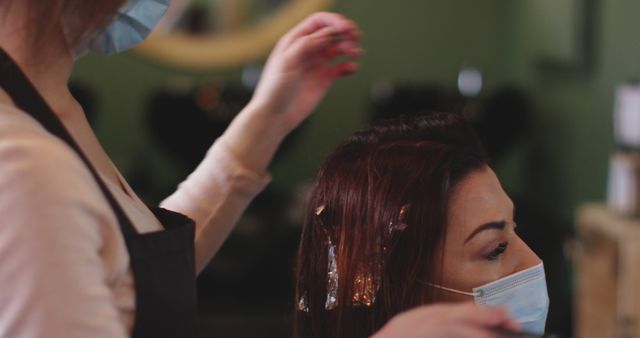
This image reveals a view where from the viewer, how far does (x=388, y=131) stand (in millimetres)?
1340

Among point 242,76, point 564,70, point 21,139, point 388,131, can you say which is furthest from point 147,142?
point 21,139

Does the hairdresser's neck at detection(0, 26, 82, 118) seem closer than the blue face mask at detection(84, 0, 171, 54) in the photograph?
Yes

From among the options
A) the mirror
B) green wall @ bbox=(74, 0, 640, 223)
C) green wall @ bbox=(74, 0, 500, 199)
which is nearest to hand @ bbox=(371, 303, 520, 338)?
green wall @ bbox=(74, 0, 640, 223)

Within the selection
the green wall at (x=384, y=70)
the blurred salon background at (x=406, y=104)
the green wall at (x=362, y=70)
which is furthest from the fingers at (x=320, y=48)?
the green wall at (x=362, y=70)

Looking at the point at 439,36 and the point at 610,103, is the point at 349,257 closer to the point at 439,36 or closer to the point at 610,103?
the point at 610,103

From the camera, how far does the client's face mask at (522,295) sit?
1.23 meters

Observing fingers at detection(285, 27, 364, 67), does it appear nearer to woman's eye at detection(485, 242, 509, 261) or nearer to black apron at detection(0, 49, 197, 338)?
woman's eye at detection(485, 242, 509, 261)

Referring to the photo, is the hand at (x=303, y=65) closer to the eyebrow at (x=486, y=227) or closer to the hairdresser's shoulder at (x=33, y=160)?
the eyebrow at (x=486, y=227)

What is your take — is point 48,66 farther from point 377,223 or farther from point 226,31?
point 226,31

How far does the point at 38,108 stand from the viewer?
830 millimetres

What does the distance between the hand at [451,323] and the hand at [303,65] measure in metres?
0.62

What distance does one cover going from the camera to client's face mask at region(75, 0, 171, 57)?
3.43 feet

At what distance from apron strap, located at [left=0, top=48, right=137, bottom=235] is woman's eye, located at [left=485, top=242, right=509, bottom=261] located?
→ 561 mm

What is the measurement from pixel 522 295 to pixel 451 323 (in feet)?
1.63
